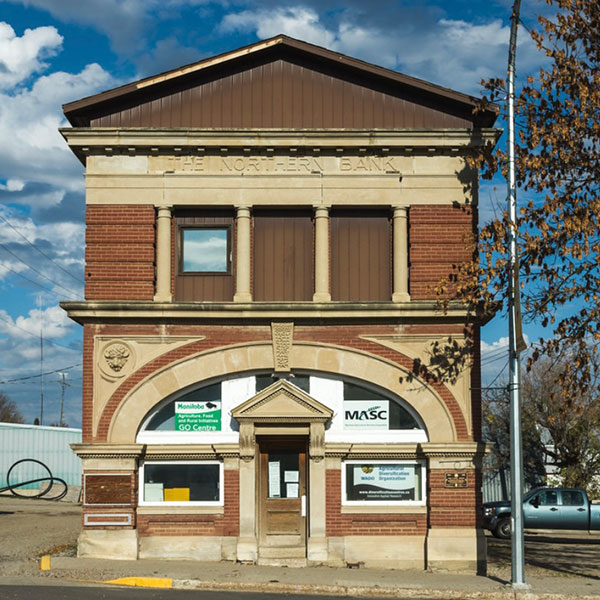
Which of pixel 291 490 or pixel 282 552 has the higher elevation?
pixel 291 490

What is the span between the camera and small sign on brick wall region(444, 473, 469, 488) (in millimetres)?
18047

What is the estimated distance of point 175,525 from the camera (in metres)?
18.1

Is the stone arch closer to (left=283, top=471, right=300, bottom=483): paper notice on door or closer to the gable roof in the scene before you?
(left=283, top=471, right=300, bottom=483): paper notice on door

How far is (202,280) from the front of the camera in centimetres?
1884

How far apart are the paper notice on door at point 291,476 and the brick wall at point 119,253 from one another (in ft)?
14.5

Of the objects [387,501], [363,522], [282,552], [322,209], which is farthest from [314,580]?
[322,209]

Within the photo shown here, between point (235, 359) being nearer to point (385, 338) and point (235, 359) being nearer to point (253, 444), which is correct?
point (253, 444)

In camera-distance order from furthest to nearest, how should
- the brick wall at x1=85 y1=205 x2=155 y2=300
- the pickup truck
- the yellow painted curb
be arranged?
the pickup truck < the brick wall at x1=85 y1=205 x2=155 y2=300 < the yellow painted curb

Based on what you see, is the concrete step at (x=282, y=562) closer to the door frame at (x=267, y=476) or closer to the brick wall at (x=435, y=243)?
the door frame at (x=267, y=476)

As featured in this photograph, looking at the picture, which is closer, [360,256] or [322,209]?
[322,209]

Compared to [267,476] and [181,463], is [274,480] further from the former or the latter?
[181,463]

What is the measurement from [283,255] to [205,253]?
158 centimetres

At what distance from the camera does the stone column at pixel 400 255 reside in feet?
60.8

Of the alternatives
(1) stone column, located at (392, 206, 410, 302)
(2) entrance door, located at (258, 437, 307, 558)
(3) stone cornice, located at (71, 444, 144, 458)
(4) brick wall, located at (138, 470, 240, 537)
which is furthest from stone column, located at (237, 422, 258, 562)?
(1) stone column, located at (392, 206, 410, 302)
